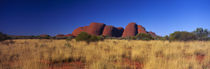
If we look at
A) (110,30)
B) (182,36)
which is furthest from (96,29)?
(182,36)

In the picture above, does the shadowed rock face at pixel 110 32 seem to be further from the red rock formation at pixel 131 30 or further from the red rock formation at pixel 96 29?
the red rock formation at pixel 131 30

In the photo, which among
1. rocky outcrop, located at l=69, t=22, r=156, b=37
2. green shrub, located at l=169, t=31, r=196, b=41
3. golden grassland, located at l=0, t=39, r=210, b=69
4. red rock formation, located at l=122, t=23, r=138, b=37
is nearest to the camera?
golden grassland, located at l=0, t=39, r=210, b=69

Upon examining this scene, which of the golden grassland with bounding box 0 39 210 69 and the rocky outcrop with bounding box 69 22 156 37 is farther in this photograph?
the rocky outcrop with bounding box 69 22 156 37

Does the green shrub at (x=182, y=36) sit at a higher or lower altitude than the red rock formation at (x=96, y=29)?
lower

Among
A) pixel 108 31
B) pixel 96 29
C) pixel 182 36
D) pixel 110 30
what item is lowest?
pixel 182 36

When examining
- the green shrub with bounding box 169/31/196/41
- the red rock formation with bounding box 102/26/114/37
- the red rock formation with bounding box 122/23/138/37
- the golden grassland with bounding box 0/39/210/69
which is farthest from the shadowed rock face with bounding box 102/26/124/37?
the golden grassland with bounding box 0/39/210/69

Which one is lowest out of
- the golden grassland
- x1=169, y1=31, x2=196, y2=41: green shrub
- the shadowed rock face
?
the golden grassland

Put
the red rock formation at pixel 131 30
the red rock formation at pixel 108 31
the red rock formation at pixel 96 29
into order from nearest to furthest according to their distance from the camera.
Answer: the red rock formation at pixel 131 30, the red rock formation at pixel 108 31, the red rock formation at pixel 96 29

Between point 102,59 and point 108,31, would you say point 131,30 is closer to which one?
point 108,31

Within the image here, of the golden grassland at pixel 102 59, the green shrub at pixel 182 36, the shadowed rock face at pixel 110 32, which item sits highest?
the shadowed rock face at pixel 110 32

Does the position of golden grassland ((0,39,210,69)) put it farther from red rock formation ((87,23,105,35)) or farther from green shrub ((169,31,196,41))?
red rock formation ((87,23,105,35))

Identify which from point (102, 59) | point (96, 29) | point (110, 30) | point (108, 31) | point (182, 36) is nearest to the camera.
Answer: point (102, 59)

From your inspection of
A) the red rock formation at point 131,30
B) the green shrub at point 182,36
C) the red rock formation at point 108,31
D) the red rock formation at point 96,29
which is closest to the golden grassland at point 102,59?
the green shrub at point 182,36

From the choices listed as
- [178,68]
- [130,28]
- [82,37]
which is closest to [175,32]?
[82,37]
